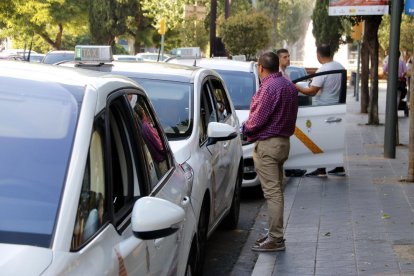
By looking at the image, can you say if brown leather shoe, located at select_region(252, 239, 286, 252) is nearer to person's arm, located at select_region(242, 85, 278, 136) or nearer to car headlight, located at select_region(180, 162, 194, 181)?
person's arm, located at select_region(242, 85, 278, 136)

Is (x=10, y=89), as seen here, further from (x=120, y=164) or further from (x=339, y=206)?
(x=339, y=206)

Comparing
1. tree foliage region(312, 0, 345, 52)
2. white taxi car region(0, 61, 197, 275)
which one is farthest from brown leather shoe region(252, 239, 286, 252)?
tree foliage region(312, 0, 345, 52)

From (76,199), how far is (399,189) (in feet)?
28.9

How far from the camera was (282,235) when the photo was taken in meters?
8.39

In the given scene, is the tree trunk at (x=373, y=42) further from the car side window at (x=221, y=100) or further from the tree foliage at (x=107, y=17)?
the tree foliage at (x=107, y=17)

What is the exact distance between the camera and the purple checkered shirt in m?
8.12

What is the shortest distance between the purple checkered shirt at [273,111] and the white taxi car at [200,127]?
206 mm

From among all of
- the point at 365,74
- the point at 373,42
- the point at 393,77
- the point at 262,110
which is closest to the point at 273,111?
the point at 262,110

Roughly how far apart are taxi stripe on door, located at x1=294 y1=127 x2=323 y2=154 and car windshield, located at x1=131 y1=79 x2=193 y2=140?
13.4 ft

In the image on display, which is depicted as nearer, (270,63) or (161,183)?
(161,183)

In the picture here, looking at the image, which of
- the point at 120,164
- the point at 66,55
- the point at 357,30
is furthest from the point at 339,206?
the point at 357,30

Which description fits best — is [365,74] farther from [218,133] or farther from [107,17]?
[107,17]

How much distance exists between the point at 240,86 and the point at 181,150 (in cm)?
597

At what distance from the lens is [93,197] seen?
3750 mm
